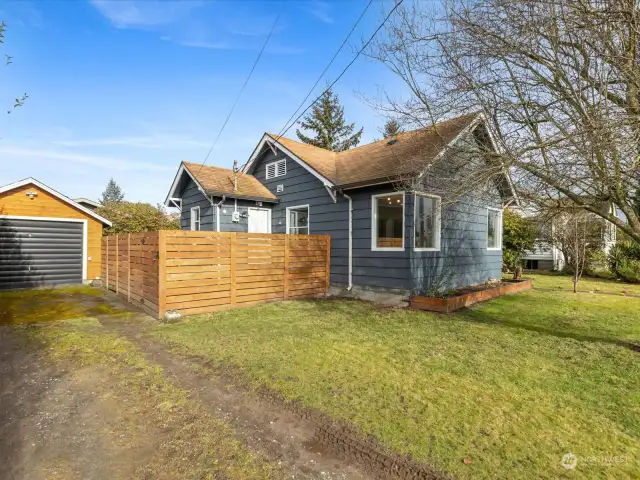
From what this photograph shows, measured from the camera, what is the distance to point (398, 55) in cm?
553

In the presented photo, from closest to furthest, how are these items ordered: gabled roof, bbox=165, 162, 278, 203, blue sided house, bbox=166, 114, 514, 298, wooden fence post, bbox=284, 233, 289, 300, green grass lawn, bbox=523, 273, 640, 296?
blue sided house, bbox=166, 114, 514, 298 → wooden fence post, bbox=284, 233, 289, 300 → gabled roof, bbox=165, 162, 278, 203 → green grass lawn, bbox=523, 273, 640, 296

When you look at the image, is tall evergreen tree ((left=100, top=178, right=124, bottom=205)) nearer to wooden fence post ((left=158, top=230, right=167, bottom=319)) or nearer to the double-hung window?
the double-hung window

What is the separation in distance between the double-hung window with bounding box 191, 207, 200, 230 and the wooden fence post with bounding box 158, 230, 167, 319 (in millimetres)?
5987

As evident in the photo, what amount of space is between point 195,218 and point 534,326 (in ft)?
36.7

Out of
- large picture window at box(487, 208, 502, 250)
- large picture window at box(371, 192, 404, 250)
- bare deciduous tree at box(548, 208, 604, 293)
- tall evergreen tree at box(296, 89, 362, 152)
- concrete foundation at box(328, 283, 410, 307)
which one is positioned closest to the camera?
concrete foundation at box(328, 283, 410, 307)

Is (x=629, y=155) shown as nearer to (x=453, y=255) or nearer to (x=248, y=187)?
(x=453, y=255)

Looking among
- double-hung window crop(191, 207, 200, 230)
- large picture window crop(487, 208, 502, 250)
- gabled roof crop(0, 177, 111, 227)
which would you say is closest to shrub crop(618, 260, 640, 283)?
large picture window crop(487, 208, 502, 250)

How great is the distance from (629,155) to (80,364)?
25.2ft

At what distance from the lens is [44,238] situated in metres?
11.2

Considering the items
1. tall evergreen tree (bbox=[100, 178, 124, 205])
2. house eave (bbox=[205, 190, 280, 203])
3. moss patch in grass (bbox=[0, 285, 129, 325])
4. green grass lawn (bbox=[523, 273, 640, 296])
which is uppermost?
tall evergreen tree (bbox=[100, 178, 124, 205])

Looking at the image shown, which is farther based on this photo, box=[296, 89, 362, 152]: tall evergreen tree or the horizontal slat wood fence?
box=[296, 89, 362, 152]: tall evergreen tree

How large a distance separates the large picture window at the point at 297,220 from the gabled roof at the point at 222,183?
0.83m

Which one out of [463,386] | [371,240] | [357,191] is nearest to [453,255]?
[371,240]

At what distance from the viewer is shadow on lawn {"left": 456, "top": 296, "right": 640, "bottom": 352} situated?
5367 mm
